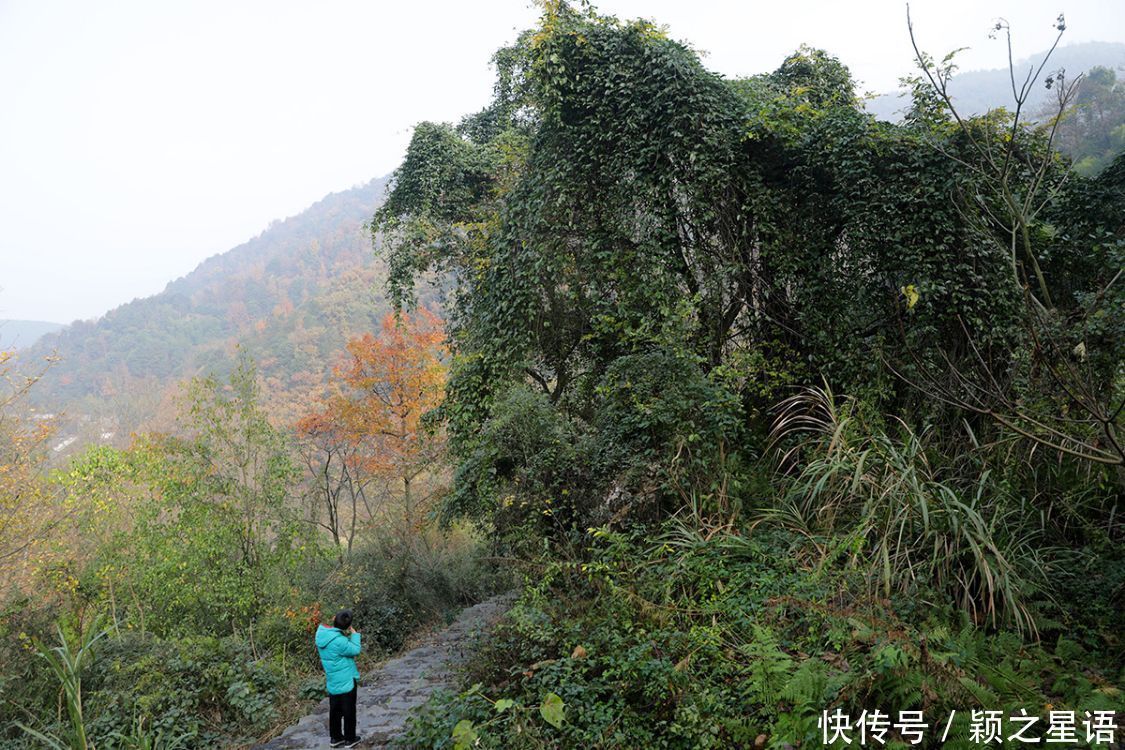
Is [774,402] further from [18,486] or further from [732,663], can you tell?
[18,486]

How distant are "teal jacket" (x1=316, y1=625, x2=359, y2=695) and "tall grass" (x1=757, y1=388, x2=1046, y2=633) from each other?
327 centimetres

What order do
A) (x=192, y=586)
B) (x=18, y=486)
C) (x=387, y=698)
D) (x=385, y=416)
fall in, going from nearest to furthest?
(x=387, y=698), (x=192, y=586), (x=18, y=486), (x=385, y=416)

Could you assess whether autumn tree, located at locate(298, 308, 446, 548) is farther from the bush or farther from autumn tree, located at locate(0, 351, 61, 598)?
the bush

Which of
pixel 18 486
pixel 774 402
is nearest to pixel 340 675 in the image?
pixel 774 402

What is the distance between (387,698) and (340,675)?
1.26 metres

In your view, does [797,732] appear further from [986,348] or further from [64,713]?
[64,713]

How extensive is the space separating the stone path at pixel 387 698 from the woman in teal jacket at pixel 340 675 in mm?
151

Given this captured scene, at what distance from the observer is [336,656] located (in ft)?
14.9

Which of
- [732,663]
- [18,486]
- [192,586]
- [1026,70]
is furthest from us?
[1026,70]

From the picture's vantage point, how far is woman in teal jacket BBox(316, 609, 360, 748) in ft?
14.9

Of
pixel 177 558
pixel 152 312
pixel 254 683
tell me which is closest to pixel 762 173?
pixel 254 683

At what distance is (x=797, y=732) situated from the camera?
2.75 metres

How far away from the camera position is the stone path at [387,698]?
188 inches

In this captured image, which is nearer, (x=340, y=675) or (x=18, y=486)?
(x=340, y=675)
